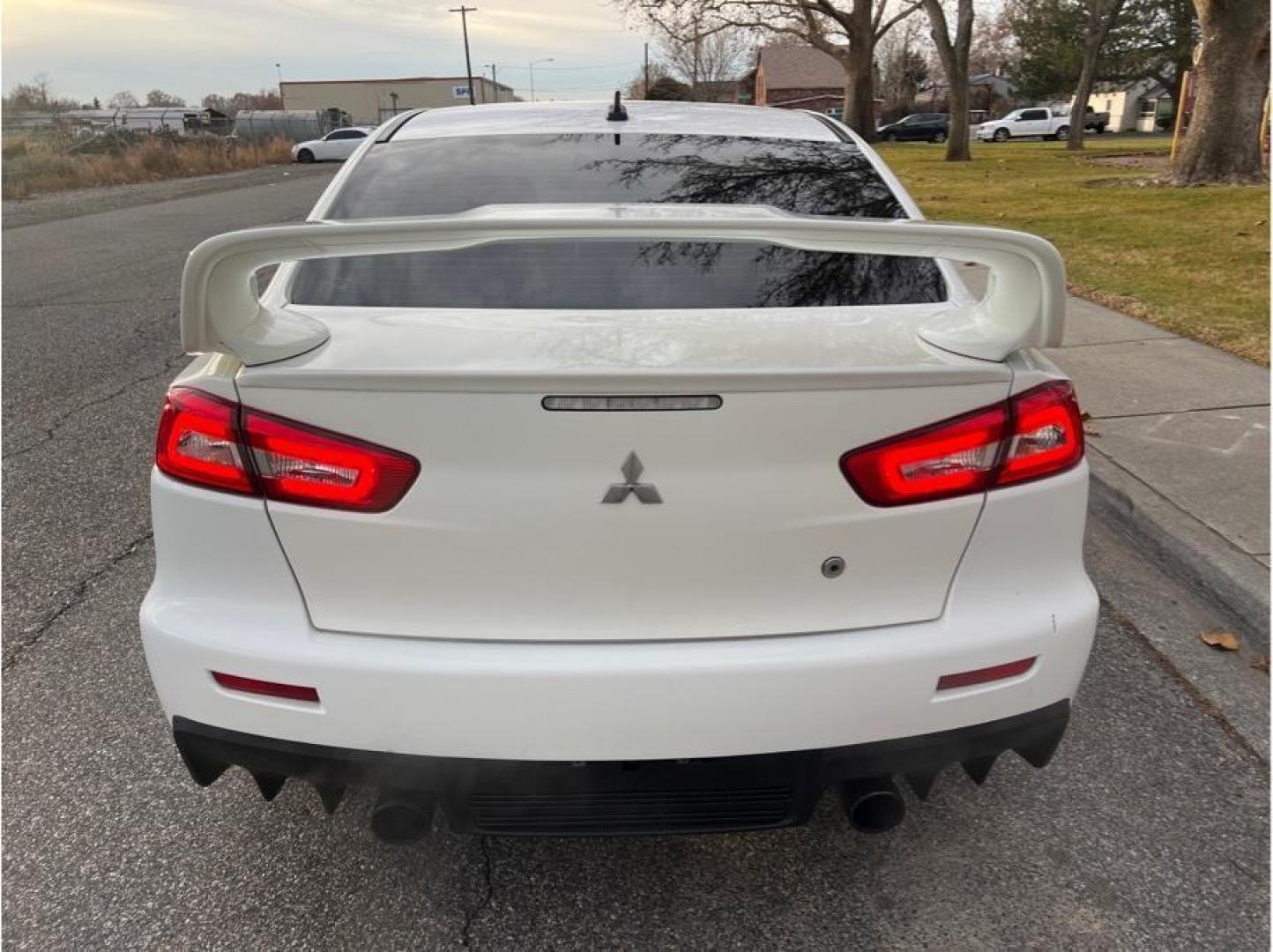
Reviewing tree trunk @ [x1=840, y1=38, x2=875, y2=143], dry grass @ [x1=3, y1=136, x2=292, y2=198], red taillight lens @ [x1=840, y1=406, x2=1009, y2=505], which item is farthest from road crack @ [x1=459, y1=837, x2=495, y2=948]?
tree trunk @ [x1=840, y1=38, x2=875, y2=143]

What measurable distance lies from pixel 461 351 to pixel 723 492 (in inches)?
21.4

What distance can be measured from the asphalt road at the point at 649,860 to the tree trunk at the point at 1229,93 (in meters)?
13.2

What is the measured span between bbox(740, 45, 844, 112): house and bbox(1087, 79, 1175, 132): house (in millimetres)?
25998

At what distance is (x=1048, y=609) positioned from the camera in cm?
184

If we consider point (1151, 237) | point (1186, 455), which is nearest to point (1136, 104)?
point (1151, 237)

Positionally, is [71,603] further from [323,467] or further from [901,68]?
[901,68]

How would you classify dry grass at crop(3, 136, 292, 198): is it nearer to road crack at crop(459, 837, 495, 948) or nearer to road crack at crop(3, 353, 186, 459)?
road crack at crop(3, 353, 186, 459)

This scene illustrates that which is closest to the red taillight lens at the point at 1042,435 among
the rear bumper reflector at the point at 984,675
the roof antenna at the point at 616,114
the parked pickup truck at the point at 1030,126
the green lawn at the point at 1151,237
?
the rear bumper reflector at the point at 984,675

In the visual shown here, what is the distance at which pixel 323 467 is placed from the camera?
1669mm

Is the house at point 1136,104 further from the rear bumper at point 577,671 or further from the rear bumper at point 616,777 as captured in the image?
the rear bumper at point 616,777

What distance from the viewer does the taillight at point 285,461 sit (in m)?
1.65

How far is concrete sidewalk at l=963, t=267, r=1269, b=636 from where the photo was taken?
3475 mm

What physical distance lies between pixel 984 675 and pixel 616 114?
2.10m

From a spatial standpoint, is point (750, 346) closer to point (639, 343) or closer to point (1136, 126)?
point (639, 343)
